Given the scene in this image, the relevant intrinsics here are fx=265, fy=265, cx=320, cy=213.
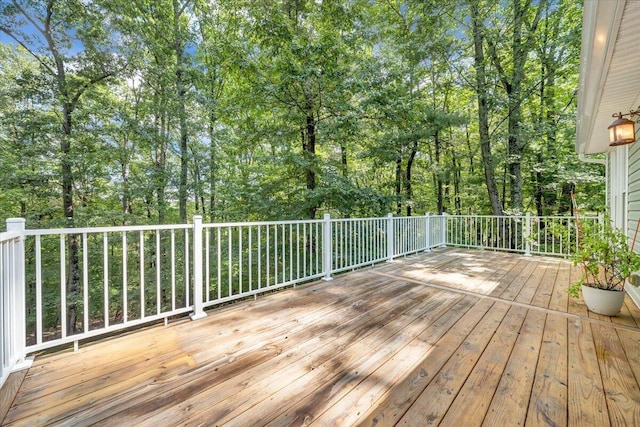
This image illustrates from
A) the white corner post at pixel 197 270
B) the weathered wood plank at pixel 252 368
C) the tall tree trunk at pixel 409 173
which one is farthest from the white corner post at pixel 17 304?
the tall tree trunk at pixel 409 173

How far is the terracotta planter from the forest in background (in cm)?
358

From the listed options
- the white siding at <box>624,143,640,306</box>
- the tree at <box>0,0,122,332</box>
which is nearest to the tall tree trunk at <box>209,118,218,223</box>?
the tree at <box>0,0,122,332</box>

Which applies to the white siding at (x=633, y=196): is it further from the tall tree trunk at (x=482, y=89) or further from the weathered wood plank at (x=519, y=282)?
the tall tree trunk at (x=482, y=89)

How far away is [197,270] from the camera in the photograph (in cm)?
247

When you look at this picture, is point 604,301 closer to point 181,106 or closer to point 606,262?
point 606,262

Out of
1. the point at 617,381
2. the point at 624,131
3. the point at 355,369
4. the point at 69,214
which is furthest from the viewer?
the point at 69,214

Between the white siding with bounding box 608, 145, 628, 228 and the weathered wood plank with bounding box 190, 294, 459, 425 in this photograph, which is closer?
the weathered wood plank with bounding box 190, 294, 459, 425

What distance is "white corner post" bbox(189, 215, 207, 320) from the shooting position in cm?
247

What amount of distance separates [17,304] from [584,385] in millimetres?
3474

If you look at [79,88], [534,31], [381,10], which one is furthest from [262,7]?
[534,31]

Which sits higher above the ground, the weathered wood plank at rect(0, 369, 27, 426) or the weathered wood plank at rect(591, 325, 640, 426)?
the weathered wood plank at rect(0, 369, 27, 426)

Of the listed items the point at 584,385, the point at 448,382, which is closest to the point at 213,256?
the point at 448,382

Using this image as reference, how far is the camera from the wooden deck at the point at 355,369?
4.34 feet

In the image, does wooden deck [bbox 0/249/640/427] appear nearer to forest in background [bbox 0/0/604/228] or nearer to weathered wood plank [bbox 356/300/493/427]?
weathered wood plank [bbox 356/300/493/427]
